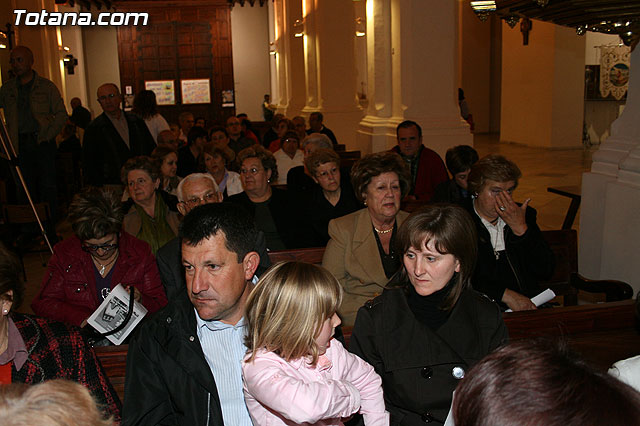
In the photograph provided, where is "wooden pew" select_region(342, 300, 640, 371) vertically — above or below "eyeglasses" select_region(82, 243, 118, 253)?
below

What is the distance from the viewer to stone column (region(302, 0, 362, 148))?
46.8 feet

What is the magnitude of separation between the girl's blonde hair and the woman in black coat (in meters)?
0.43

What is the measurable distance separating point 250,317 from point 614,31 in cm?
231


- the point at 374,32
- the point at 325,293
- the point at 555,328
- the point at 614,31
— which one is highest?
the point at 374,32

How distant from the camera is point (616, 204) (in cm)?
497

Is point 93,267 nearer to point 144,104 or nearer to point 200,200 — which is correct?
point 200,200

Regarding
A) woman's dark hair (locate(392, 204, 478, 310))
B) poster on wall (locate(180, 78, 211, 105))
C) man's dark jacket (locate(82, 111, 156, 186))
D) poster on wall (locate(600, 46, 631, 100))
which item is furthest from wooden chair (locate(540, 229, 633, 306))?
poster on wall (locate(180, 78, 211, 105))

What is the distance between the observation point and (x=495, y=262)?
3.79 metres

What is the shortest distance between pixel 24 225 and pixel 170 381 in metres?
6.98

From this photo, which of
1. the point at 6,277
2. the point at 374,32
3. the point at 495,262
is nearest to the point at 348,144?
the point at 374,32

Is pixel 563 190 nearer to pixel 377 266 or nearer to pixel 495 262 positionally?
pixel 495 262

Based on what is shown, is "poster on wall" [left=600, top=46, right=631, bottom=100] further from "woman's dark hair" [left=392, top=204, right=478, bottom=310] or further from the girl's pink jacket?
the girl's pink jacket

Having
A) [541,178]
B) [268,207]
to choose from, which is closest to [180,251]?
[268,207]

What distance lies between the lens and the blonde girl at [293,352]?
2037 mm
